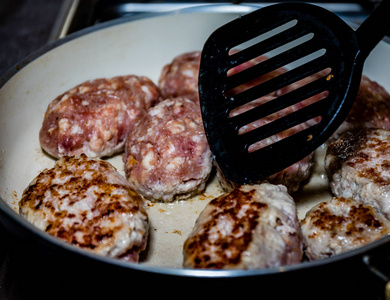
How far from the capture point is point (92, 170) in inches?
66.1

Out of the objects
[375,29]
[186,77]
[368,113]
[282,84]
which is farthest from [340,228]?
[186,77]

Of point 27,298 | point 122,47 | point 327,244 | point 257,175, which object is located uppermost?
point 122,47

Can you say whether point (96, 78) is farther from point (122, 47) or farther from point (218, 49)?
point (218, 49)

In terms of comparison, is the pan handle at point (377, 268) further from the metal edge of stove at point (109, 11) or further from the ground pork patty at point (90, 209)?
the metal edge of stove at point (109, 11)

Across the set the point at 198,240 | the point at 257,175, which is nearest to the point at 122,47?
the point at 257,175

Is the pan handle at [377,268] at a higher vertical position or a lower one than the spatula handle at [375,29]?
lower

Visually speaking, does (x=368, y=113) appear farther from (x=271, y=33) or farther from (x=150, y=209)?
(x=150, y=209)

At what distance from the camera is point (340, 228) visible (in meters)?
1.49

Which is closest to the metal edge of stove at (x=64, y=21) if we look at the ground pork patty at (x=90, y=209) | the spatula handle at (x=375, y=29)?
the ground pork patty at (x=90, y=209)

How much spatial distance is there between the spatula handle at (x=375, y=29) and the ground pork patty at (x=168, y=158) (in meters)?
0.72

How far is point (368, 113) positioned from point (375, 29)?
0.67 metres

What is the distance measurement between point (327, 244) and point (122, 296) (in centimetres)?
66

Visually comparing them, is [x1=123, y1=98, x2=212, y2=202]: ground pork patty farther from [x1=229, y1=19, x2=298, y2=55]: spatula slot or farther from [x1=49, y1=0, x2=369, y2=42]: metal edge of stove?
[x1=49, y1=0, x2=369, y2=42]: metal edge of stove

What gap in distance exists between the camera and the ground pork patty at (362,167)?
1634 millimetres
